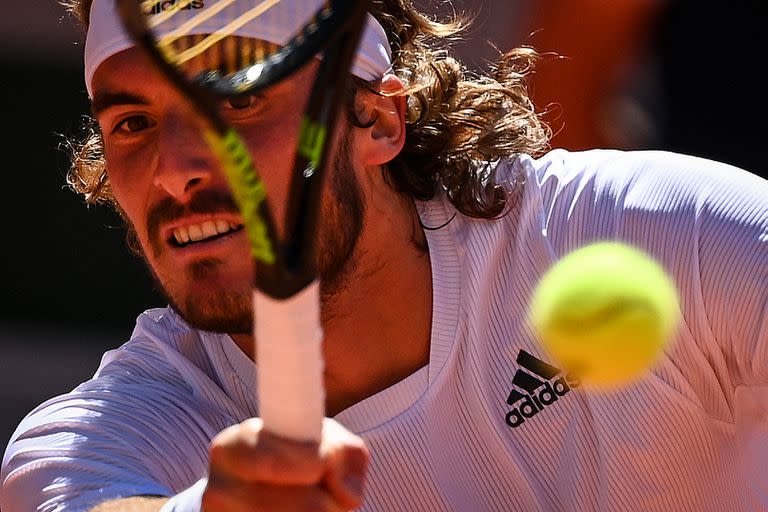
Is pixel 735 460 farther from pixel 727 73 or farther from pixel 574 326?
pixel 727 73

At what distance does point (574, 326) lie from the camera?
8.00ft

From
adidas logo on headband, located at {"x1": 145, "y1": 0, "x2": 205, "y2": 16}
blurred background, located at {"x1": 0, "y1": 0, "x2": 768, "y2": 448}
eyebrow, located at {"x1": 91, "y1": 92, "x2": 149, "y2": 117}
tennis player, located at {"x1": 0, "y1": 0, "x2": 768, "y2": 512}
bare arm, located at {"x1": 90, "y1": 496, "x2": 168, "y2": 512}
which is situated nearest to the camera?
bare arm, located at {"x1": 90, "y1": 496, "x2": 168, "y2": 512}

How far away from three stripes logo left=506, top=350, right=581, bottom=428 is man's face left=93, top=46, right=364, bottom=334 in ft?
1.33

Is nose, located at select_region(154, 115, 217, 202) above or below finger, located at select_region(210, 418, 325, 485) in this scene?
below

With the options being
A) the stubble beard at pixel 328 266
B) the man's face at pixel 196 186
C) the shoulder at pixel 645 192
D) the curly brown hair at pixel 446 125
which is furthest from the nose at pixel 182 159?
the shoulder at pixel 645 192

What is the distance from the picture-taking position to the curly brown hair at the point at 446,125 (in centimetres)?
277

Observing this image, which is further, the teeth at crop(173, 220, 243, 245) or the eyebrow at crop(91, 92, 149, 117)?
the eyebrow at crop(91, 92, 149, 117)

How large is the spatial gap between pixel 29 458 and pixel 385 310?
0.70 metres

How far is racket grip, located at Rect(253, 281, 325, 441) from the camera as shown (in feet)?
4.82

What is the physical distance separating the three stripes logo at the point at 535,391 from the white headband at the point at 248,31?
0.68m

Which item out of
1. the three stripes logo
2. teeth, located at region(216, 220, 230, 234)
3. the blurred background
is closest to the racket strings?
teeth, located at region(216, 220, 230, 234)

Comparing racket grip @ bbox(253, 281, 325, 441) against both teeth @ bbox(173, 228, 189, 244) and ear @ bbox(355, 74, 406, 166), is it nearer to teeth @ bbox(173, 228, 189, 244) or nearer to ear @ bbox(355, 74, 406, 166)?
teeth @ bbox(173, 228, 189, 244)

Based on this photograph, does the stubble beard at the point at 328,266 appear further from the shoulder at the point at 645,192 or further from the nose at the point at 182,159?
the shoulder at the point at 645,192

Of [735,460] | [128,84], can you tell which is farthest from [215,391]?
[735,460]
